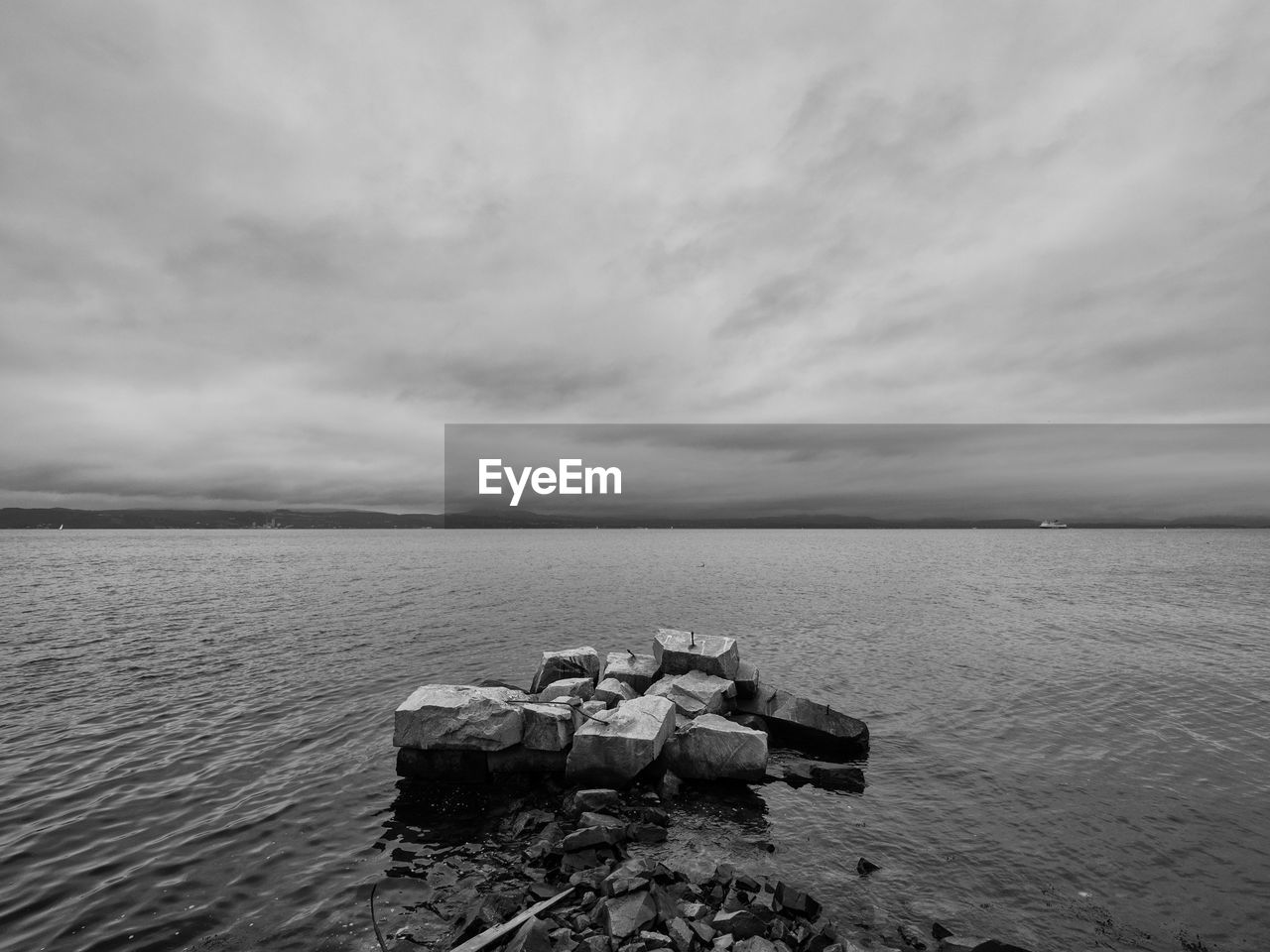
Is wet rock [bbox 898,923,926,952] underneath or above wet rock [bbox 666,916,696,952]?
underneath

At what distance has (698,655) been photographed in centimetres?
2161

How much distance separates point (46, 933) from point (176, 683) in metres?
16.8

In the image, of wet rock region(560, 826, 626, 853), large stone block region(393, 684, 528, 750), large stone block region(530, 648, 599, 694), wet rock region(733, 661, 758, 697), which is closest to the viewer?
wet rock region(560, 826, 626, 853)

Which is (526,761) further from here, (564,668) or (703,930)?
(703,930)

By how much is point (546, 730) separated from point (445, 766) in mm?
2843

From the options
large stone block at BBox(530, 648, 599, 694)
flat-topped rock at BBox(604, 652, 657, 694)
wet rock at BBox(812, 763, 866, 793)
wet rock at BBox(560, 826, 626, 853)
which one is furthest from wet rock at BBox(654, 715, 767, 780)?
large stone block at BBox(530, 648, 599, 694)

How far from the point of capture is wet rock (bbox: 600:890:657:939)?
9352mm

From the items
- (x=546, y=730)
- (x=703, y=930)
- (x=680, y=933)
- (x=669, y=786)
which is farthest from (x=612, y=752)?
(x=680, y=933)

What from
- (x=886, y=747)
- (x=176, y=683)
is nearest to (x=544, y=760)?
(x=886, y=747)

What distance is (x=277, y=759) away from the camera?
54.3ft

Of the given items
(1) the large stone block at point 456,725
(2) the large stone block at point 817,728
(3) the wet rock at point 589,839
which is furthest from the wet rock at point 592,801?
(2) the large stone block at point 817,728

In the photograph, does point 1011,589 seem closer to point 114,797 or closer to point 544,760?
point 544,760

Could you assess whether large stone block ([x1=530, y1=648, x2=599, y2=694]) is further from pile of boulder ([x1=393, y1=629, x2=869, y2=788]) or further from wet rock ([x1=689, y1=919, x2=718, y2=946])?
wet rock ([x1=689, y1=919, x2=718, y2=946])

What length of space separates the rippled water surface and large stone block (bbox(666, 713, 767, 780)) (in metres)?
0.89
